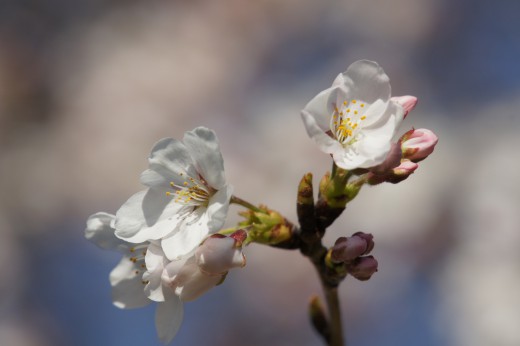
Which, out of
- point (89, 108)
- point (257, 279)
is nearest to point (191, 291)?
point (257, 279)

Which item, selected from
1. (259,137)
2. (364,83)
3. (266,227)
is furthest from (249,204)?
(259,137)

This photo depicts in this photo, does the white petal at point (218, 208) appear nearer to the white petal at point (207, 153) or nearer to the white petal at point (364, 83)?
the white petal at point (207, 153)

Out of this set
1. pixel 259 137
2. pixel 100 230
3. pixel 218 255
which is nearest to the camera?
pixel 218 255

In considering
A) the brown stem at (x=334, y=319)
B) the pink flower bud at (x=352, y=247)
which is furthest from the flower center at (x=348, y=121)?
the brown stem at (x=334, y=319)

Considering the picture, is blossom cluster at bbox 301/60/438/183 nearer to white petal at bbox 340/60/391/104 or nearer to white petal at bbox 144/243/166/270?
white petal at bbox 340/60/391/104

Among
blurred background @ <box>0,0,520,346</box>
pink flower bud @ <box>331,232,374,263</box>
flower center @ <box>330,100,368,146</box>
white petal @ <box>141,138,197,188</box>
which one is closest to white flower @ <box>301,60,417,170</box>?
flower center @ <box>330,100,368,146</box>

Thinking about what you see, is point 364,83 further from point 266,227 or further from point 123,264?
point 123,264
